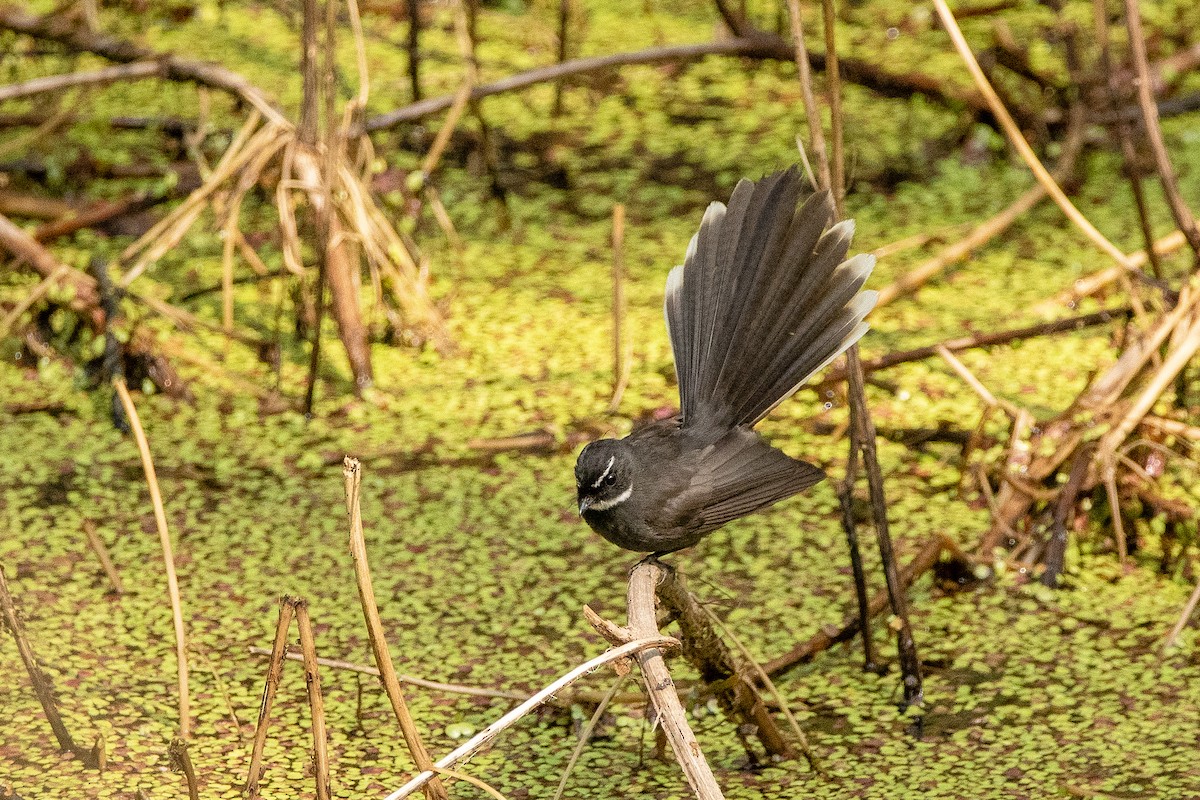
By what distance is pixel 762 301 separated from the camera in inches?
99.3

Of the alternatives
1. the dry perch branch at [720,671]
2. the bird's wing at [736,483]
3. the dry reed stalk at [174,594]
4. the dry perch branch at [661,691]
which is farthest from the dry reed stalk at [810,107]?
the dry reed stalk at [174,594]

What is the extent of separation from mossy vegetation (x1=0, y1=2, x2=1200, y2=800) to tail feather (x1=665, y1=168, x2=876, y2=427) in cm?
39

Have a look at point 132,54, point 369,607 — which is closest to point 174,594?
point 369,607

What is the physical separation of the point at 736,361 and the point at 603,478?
0.34 meters

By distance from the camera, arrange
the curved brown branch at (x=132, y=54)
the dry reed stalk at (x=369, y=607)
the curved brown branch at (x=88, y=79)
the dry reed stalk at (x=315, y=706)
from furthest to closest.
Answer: the curved brown branch at (x=88, y=79)
the curved brown branch at (x=132, y=54)
the dry reed stalk at (x=315, y=706)
the dry reed stalk at (x=369, y=607)

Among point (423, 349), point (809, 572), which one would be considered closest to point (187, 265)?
point (423, 349)

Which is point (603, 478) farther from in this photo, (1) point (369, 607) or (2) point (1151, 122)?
(2) point (1151, 122)

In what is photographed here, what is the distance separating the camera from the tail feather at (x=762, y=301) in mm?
2459

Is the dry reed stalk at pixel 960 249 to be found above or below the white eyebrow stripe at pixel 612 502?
above

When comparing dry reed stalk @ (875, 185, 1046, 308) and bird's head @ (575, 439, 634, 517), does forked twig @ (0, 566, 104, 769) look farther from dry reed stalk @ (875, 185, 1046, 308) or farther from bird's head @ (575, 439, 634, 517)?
dry reed stalk @ (875, 185, 1046, 308)

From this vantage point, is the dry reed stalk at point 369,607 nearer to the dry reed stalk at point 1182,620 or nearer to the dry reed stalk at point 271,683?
the dry reed stalk at point 271,683

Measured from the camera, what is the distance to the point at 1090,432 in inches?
133

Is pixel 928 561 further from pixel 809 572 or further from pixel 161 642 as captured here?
pixel 161 642

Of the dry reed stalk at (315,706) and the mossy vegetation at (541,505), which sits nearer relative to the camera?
the dry reed stalk at (315,706)
